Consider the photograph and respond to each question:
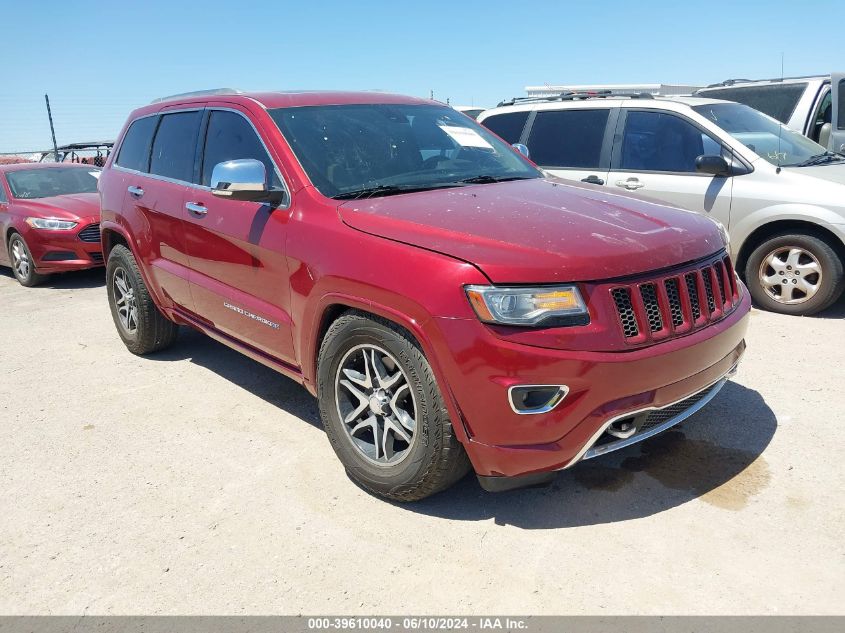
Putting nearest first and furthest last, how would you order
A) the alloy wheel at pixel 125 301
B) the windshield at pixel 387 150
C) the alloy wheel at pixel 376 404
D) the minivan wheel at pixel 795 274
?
1. the alloy wheel at pixel 376 404
2. the windshield at pixel 387 150
3. the alloy wheel at pixel 125 301
4. the minivan wheel at pixel 795 274

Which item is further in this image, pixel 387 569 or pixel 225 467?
pixel 225 467

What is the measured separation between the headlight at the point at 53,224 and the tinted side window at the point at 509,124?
5.32 metres

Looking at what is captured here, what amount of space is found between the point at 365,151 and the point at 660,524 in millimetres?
2358

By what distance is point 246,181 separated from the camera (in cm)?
346

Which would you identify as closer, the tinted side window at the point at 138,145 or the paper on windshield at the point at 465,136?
the paper on windshield at the point at 465,136

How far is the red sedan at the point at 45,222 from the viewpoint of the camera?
28.6 feet

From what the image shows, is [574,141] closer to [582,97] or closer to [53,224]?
[582,97]

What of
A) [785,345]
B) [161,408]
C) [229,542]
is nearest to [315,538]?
[229,542]

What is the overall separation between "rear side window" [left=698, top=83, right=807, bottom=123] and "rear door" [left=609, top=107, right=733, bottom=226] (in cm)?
300

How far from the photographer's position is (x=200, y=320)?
456cm

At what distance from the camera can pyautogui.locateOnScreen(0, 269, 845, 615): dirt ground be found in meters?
2.58

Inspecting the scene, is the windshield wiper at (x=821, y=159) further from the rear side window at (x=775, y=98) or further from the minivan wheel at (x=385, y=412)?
the minivan wheel at (x=385, y=412)

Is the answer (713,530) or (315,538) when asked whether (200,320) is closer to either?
Result: (315,538)

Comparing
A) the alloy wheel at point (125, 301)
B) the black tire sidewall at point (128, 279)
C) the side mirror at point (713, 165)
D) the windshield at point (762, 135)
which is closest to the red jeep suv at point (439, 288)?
the black tire sidewall at point (128, 279)
